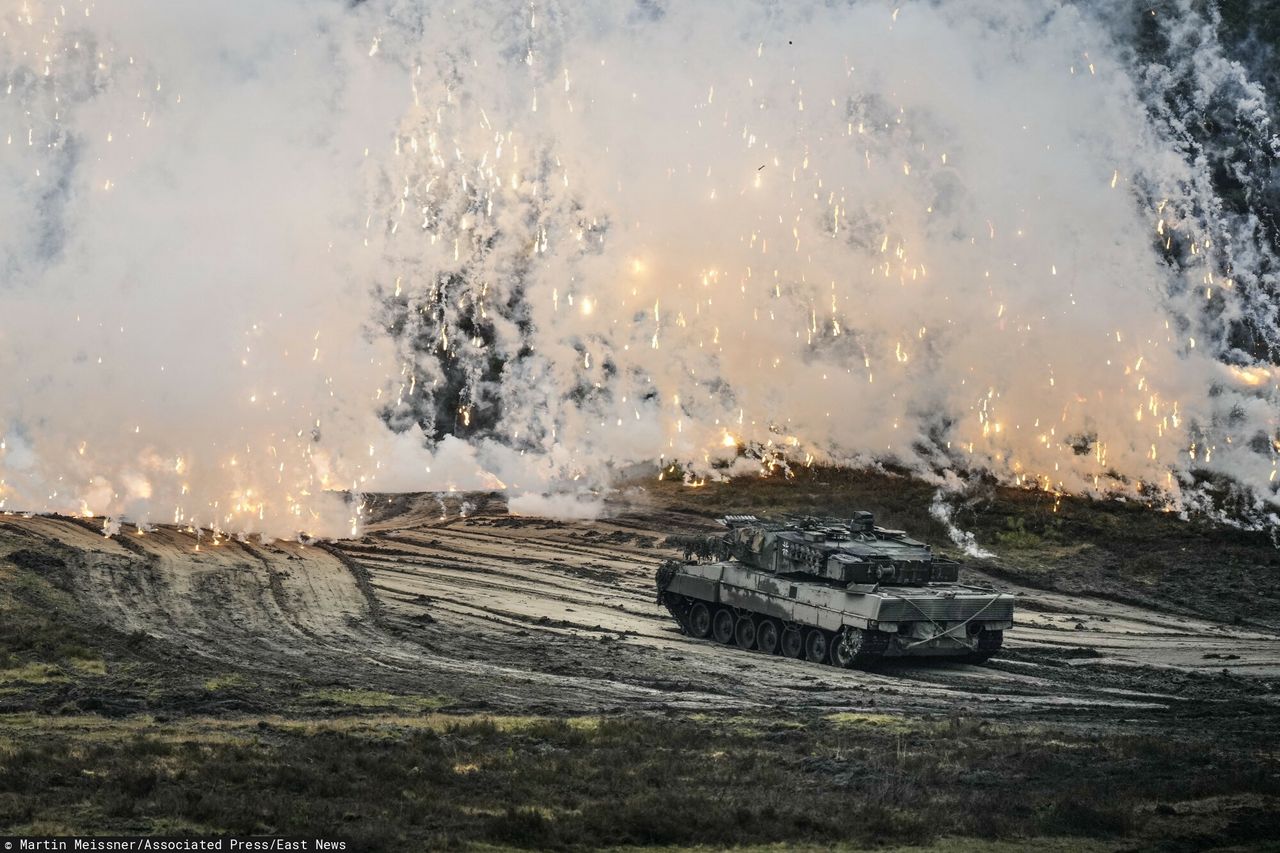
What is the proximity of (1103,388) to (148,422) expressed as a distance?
30555 mm

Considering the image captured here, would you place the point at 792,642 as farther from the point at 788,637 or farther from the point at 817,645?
the point at 817,645

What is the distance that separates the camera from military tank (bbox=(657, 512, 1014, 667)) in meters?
27.8

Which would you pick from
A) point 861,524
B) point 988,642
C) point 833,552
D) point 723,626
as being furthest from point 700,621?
point 988,642

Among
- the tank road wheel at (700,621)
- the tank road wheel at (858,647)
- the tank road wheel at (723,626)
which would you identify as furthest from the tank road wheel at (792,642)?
the tank road wheel at (700,621)

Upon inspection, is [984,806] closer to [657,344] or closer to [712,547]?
[712,547]

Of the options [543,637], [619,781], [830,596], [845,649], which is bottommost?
[619,781]

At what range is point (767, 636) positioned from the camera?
3088 cm

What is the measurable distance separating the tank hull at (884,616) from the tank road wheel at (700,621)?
6.32ft

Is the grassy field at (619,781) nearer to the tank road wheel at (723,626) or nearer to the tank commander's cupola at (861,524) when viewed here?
the tank commander's cupola at (861,524)

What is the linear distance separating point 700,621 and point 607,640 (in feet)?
10.2

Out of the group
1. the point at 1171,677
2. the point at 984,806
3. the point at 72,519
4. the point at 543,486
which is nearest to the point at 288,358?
the point at 72,519

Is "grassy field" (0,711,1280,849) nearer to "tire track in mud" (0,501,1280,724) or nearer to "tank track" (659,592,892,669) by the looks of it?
"tire track in mud" (0,501,1280,724)

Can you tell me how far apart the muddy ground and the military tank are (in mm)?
772

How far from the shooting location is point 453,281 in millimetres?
57094
